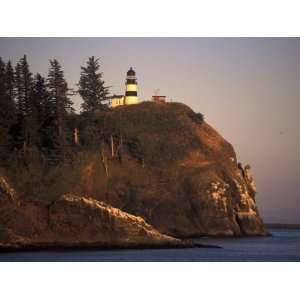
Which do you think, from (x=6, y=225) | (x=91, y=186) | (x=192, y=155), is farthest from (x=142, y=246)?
(x=192, y=155)

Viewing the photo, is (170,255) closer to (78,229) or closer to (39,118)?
(78,229)

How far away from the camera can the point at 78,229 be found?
50.3 metres

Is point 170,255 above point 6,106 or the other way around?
the other way around

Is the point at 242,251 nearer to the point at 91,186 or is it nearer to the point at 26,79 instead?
the point at 91,186

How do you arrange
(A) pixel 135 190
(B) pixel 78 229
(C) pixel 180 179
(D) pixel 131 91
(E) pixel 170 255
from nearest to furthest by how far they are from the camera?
(E) pixel 170 255 < (B) pixel 78 229 < (A) pixel 135 190 < (C) pixel 180 179 < (D) pixel 131 91

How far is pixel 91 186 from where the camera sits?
196ft

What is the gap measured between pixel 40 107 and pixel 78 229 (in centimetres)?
1468

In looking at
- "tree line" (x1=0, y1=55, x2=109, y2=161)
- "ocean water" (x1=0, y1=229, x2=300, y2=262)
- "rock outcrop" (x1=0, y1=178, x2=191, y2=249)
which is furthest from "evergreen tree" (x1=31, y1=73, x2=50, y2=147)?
"ocean water" (x1=0, y1=229, x2=300, y2=262)

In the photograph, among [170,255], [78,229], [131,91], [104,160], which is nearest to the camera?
[170,255]

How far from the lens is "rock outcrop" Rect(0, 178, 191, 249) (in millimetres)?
49844

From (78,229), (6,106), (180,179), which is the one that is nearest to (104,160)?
(180,179)

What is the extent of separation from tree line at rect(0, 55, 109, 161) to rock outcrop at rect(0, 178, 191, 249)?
383 inches

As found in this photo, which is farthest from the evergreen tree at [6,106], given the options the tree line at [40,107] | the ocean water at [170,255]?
the ocean water at [170,255]

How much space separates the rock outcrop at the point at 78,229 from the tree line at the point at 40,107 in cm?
972
